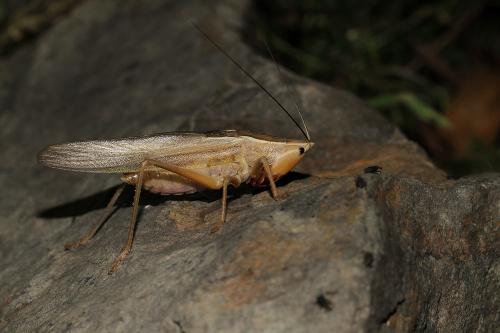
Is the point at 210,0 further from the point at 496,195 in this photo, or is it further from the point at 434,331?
the point at 434,331

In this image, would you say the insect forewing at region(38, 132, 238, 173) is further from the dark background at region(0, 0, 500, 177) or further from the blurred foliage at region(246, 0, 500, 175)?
the blurred foliage at region(246, 0, 500, 175)

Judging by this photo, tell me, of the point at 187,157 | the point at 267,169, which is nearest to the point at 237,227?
the point at 267,169

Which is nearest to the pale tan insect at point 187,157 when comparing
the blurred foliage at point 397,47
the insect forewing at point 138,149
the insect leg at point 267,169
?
the insect forewing at point 138,149

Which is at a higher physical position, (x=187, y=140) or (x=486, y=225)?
(x=187, y=140)

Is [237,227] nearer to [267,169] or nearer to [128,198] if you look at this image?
[267,169]

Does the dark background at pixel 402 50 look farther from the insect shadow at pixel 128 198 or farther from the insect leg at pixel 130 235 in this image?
the insect leg at pixel 130 235

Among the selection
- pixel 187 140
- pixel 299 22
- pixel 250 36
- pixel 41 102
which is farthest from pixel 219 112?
pixel 299 22

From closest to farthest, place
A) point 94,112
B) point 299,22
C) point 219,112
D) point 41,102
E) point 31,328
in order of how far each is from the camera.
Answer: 1. point 31,328
2. point 219,112
3. point 94,112
4. point 41,102
5. point 299,22
